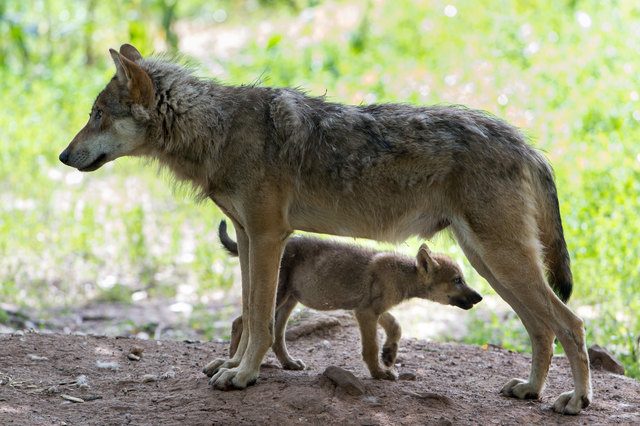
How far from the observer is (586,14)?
47.4ft

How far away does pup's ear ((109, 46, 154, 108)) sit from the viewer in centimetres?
534

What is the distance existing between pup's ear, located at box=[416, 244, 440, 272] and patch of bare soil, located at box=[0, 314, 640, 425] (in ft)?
2.72

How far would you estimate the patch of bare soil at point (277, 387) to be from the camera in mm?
4844

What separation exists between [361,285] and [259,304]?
966 millimetres

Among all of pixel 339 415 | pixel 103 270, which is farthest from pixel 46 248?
pixel 339 415

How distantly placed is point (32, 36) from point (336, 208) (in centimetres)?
1255

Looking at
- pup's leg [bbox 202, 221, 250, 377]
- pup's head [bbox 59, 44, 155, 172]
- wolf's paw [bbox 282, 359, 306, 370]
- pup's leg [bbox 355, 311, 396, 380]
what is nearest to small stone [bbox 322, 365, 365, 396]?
pup's leg [bbox 355, 311, 396, 380]

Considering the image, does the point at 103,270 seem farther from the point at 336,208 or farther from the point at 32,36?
the point at 32,36

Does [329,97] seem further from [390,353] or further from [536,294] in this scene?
[536,294]

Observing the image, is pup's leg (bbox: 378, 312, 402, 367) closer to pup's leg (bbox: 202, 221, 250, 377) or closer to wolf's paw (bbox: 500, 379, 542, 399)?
wolf's paw (bbox: 500, 379, 542, 399)

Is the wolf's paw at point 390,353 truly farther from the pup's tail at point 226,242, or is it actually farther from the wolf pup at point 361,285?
the pup's tail at point 226,242

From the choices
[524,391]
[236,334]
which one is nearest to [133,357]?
[236,334]

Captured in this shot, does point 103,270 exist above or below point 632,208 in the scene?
below

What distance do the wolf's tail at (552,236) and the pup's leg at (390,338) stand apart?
1225 millimetres
